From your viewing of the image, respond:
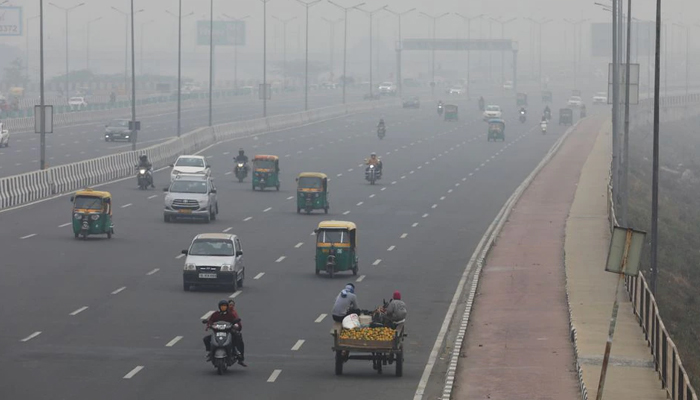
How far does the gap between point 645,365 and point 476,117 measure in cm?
12371

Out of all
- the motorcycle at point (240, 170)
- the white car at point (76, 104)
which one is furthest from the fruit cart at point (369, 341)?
the white car at point (76, 104)

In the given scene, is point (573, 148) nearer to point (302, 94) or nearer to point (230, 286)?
point (230, 286)

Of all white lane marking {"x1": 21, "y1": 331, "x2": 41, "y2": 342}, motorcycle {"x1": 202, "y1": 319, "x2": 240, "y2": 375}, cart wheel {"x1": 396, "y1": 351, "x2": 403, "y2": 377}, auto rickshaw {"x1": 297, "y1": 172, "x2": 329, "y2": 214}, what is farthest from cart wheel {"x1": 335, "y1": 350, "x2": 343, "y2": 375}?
auto rickshaw {"x1": 297, "y1": 172, "x2": 329, "y2": 214}

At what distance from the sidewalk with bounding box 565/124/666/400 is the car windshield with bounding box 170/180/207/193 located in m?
14.1

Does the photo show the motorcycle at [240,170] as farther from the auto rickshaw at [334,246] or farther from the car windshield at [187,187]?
the auto rickshaw at [334,246]

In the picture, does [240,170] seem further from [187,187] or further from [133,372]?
[133,372]

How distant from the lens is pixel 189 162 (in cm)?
7638

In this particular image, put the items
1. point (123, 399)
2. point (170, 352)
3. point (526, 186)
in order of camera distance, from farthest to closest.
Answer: point (526, 186) < point (170, 352) < point (123, 399)

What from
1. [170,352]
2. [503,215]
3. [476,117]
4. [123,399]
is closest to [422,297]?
[170,352]

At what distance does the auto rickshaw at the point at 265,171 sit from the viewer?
74.8m

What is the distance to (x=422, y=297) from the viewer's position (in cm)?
4209

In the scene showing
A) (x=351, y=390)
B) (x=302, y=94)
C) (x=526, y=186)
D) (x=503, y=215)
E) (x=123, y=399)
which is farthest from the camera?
(x=302, y=94)

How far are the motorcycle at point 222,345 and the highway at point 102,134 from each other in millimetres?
47415

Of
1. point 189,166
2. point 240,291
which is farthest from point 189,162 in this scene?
point 240,291
